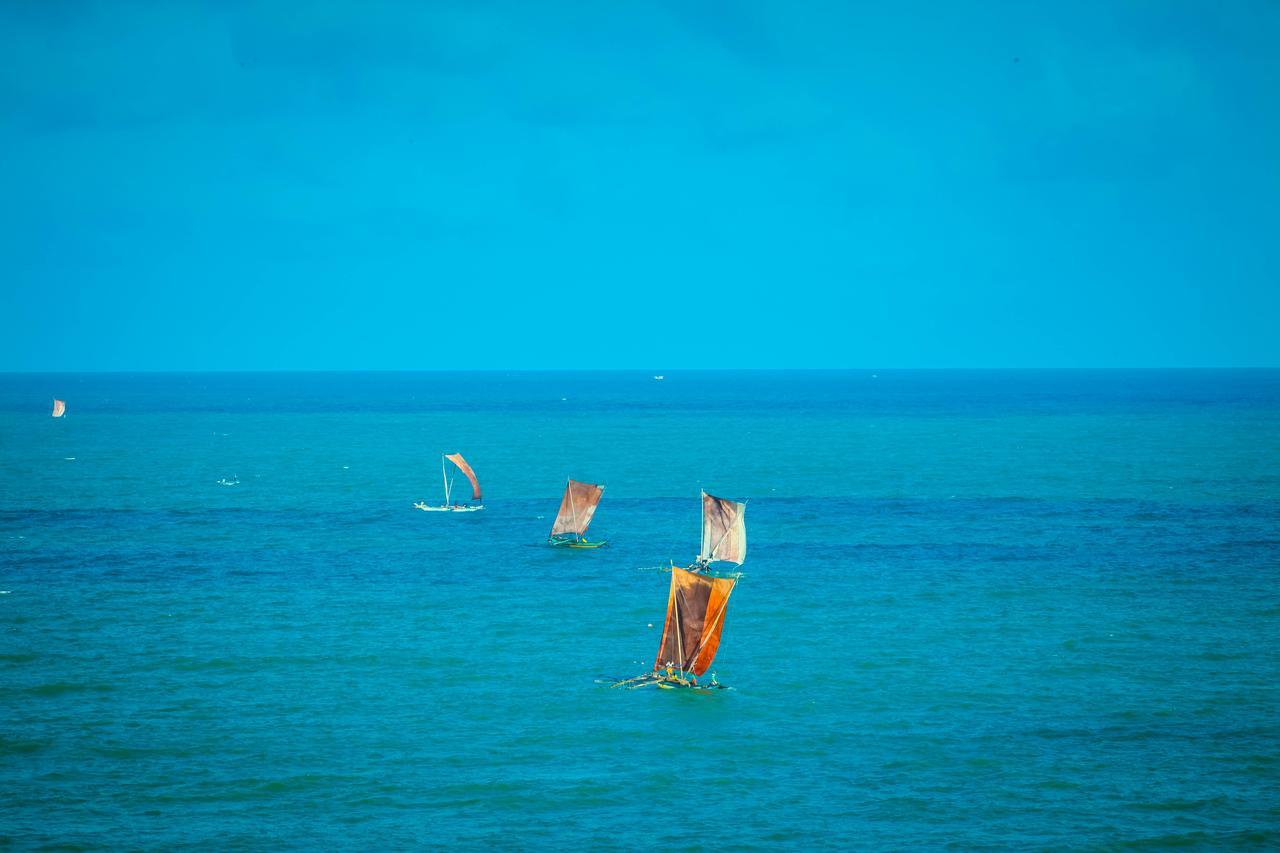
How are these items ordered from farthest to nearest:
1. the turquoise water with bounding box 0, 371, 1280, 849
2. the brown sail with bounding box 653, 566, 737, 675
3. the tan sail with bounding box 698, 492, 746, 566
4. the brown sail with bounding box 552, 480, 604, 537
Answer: the brown sail with bounding box 552, 480, 604, 537, the tan sail with bounding box 698, 492, 746, 566, the brown sail with bounding box 653, 566, 737, 675, the turquoise water with bounding box 0, 371, 1280, 849

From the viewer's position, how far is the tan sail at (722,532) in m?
88.1

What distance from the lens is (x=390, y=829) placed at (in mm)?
47406

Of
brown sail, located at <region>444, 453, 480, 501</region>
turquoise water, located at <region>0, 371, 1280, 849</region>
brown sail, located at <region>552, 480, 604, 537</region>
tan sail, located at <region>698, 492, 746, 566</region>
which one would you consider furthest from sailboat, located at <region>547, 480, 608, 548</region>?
brown sail, located at <region>444, 453, 480, 501</region>

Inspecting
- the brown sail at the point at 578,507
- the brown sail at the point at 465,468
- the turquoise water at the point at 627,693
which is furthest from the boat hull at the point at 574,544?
the brown sail at the point at 465,468

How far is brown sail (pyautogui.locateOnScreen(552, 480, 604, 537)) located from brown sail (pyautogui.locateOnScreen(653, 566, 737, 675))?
1502 inches

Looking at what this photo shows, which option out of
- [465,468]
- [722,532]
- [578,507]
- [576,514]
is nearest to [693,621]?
[722,532]

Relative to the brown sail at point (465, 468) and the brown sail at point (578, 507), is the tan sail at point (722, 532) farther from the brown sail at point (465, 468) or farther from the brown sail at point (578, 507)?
the brown sail at point (465, 468)

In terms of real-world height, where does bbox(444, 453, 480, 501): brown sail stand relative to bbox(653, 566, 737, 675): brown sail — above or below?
above

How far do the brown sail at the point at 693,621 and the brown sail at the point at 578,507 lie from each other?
125ft

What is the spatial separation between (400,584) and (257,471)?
82.9 m

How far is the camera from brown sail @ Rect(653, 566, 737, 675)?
6047 cm

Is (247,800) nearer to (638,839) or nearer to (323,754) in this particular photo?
(323,754)

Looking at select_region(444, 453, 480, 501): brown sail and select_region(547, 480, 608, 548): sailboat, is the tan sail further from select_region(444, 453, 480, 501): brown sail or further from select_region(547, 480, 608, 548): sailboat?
select_region(444, 453, 480, 501): brown sail

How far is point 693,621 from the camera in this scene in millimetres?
61844
